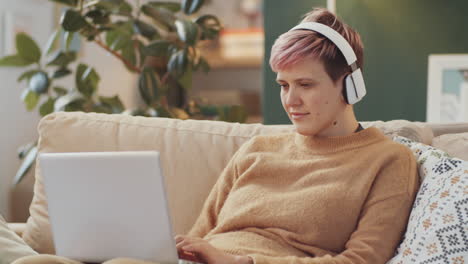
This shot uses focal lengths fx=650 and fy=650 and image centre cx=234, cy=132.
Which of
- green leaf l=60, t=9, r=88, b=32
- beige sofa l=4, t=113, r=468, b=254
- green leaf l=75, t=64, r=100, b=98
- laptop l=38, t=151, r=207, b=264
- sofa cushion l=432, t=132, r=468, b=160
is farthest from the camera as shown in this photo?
green leaf l=75, t=64, r=100, b=98

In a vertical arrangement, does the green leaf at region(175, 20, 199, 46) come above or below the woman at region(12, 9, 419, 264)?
above

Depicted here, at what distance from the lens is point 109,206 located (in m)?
1.24

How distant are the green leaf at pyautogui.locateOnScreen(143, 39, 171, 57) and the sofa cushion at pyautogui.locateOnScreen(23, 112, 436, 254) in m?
0.93

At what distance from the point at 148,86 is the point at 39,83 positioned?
20.7 inches

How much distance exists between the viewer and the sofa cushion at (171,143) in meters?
1.79

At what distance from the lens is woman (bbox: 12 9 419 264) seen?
1.36 m

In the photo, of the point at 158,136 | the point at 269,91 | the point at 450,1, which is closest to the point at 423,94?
the point at 450,1

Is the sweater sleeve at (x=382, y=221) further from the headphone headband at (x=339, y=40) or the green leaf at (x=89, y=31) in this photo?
the green leaf at (x=89, y=31)

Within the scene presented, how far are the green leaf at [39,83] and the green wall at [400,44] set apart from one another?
4.37 feet

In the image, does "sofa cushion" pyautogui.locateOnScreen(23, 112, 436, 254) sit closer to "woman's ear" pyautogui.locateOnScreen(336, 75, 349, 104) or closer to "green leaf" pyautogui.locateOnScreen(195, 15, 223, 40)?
"woman's ear" pyautogui.locateOnScreen(336, 75, 349, 104)

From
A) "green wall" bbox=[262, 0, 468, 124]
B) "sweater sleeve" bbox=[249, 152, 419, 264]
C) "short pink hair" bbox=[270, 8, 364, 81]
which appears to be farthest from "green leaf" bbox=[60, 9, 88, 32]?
"sweater sleeve" bbox=[249, 152, 419, 264]

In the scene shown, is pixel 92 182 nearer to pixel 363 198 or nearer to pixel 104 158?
pixel 104 158

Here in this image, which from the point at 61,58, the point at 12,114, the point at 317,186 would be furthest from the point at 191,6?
the point at 317,186

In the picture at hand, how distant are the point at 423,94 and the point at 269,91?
71 centimetres
